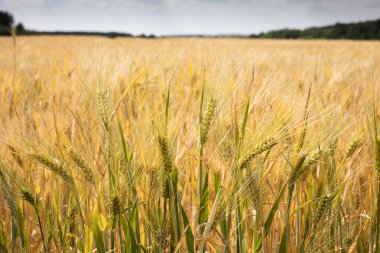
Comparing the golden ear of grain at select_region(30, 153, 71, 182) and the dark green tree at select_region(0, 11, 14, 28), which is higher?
the dark green tree at select_region(0, 11, 14, 28)

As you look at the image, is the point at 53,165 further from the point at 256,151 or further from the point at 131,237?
the point at 256,151

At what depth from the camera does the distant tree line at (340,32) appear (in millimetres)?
45172

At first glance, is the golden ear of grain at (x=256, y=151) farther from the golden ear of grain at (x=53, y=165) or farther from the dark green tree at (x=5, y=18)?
the dark green tree at (x=5, y=18)

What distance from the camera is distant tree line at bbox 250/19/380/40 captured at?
45172 millimetres

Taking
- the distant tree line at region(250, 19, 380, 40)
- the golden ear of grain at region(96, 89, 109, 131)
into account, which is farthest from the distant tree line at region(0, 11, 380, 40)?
the golden ear of grain at region(96, 89, 109, 131)

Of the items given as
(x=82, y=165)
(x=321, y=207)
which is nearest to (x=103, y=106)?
(x=82, y=165)

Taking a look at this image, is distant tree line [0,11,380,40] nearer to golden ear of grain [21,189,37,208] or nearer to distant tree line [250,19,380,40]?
distant tree line [250,19,380,40]

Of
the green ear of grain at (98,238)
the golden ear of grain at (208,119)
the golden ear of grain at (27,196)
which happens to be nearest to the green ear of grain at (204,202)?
the golden ear of grain at (208,119)

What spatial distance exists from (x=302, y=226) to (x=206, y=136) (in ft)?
1.07

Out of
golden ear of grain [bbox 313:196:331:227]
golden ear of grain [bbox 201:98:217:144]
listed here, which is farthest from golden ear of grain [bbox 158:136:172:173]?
golden ear of grain [bbox 313:196:331:227]

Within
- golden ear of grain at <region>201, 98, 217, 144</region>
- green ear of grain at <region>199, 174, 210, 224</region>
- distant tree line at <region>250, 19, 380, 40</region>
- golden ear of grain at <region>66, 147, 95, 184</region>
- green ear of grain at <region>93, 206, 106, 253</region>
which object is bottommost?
green ear of grain at <region>93, 206, 106, 253</region>

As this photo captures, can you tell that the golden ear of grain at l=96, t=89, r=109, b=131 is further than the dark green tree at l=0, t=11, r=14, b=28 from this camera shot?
No

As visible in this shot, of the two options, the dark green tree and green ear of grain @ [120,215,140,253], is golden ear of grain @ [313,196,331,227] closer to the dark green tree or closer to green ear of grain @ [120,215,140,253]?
green ear of grain @ [120,215,140,253]

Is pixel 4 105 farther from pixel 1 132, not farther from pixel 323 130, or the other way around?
pixel 323 130
